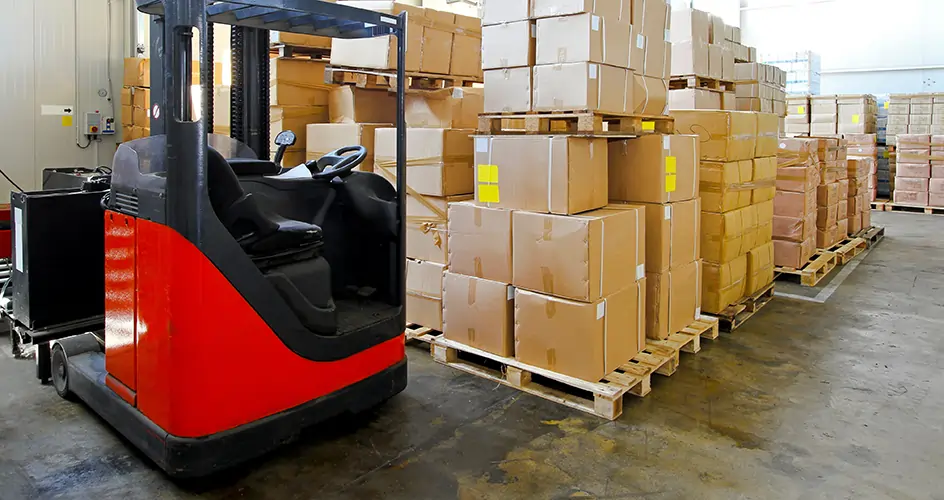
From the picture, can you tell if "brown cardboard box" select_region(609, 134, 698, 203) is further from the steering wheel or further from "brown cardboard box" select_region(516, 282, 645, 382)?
the steering wheel

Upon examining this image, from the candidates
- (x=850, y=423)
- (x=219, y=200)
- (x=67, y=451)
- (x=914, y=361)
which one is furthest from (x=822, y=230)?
(x=67, y=451)

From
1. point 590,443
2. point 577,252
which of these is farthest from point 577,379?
point 577,252

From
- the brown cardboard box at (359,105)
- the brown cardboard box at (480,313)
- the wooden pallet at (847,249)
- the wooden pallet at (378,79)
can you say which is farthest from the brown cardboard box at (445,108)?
the wooden pallet at (847,249)

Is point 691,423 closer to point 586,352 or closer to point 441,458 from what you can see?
point 586,352

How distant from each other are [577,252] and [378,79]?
2.23 m

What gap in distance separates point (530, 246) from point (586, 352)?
25.6 inches

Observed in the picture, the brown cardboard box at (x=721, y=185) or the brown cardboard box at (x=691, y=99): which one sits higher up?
the brown cardboard box at (x=691, y=99)

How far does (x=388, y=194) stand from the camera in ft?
11.8

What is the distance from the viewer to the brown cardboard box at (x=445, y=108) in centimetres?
493

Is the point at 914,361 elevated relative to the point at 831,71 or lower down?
lower down

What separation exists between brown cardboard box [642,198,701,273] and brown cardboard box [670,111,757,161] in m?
0.59

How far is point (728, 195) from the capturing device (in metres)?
4.98

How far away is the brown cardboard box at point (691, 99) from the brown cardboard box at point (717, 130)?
58.8 inches

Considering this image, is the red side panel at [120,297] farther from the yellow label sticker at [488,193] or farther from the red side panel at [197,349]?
the yellow label sticker at [488,193]
